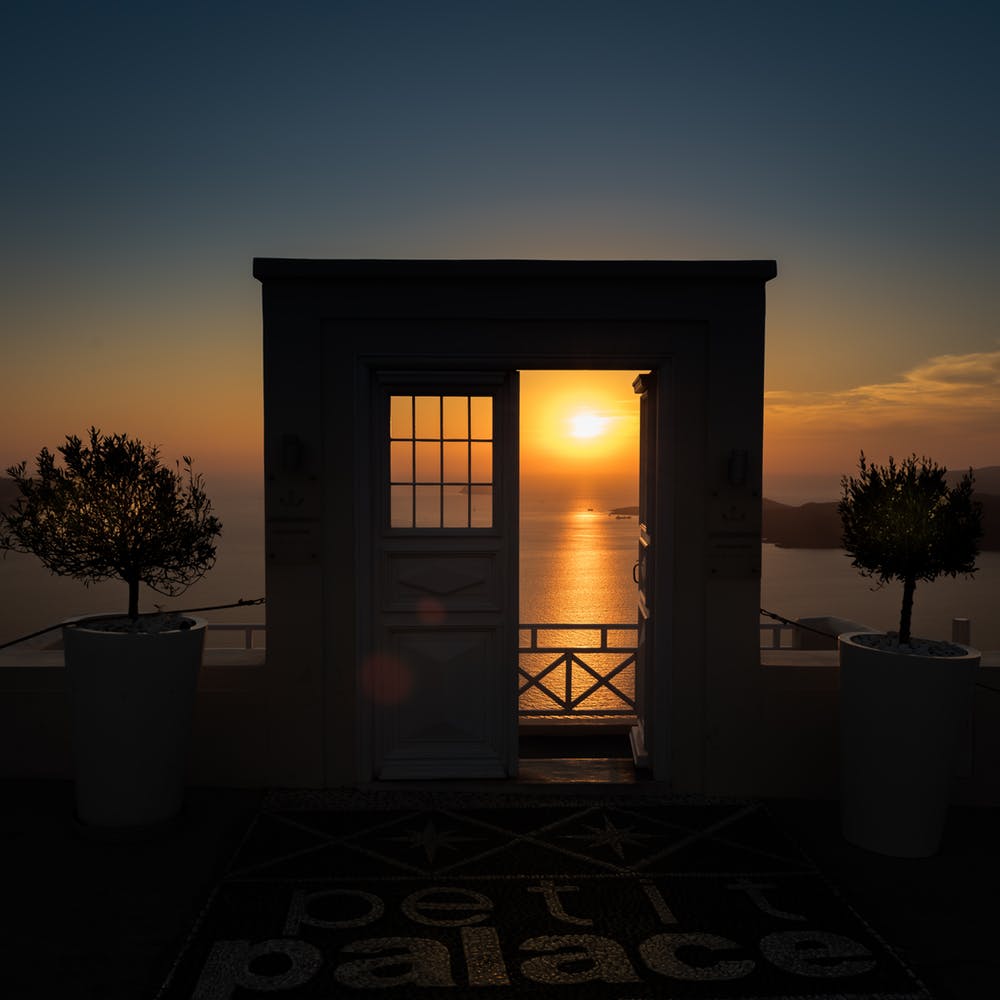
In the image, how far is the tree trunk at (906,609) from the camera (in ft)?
14.2

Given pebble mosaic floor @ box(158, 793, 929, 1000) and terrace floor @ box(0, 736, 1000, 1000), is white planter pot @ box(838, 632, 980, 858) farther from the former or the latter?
pebble mosaic floor @ box(158, 793, 929, 1000)

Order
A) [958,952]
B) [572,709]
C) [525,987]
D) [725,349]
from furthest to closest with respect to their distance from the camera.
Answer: [572,709]
[725,349]
[958,952]
[525,987]

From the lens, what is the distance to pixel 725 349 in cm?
480

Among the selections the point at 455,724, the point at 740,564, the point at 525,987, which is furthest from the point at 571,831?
the point at 740,564

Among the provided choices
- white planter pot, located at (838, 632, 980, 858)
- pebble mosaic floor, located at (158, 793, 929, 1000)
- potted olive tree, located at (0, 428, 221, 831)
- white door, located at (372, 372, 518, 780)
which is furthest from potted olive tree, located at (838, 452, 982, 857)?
potted olive tree, located at (0, 428, 221, 831)

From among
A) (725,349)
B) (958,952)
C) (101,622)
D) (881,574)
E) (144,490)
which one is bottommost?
→ (958,952)

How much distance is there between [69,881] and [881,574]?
13.2 feet

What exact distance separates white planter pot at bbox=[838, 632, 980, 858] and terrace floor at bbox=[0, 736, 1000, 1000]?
0.47 ft

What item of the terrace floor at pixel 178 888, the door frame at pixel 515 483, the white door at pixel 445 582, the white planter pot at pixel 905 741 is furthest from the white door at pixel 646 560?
the white planter pot at pixel 905 741

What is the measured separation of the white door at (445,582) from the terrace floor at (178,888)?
19.9 inches

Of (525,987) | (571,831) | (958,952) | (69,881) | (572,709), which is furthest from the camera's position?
(572,709)

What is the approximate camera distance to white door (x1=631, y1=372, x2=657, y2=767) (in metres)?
5.04

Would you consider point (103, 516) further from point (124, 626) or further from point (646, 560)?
point (646, 560)

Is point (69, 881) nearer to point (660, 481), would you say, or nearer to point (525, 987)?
Result: point (525, 987)
